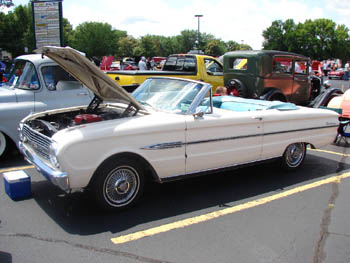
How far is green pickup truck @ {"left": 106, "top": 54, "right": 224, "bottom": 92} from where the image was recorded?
995 centimetres

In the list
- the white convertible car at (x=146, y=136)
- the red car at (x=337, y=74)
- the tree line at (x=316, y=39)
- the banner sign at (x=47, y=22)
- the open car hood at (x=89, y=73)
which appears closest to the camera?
Result: the white convertible car at (x=146, y=136)

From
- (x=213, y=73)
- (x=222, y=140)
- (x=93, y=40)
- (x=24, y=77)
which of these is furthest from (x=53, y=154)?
(x=93, y=40)

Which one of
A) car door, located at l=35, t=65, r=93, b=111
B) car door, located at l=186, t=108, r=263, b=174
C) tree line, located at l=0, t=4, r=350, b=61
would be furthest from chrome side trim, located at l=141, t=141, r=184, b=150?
tree line, located at l=0, t=4, r=350, b=61

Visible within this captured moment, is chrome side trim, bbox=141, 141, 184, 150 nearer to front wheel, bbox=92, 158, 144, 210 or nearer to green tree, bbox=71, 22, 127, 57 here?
front wheel, bbox=92, 158, 144, 210

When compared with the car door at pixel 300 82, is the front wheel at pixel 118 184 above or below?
below

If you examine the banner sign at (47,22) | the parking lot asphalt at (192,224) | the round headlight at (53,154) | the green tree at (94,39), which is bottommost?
the parking lot asphalt at (192,224)

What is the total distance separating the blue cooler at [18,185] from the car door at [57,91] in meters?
2.09

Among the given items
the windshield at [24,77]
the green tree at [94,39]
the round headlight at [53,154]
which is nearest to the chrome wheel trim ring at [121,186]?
the round headlight at [53,154]

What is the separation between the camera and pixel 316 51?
83.9 metres

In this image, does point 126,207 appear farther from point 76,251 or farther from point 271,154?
point 271,154

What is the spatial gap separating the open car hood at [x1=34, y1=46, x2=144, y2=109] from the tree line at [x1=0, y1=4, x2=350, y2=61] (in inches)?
2081

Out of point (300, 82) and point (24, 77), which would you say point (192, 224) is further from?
point (300, 82)

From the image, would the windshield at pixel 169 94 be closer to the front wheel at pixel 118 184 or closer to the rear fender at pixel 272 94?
the front wheel at pixel 118 184

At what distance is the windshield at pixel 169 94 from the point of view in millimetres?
4676
